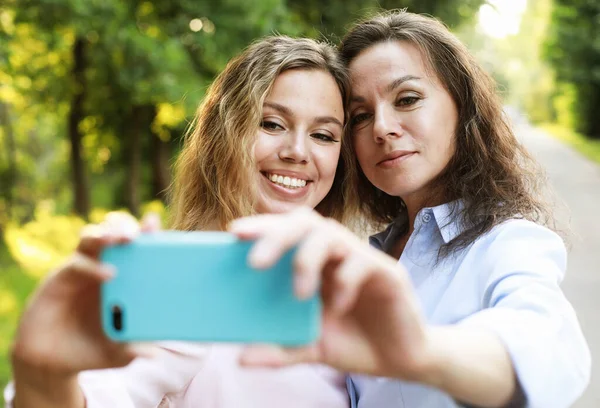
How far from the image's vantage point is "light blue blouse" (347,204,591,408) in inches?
52.3

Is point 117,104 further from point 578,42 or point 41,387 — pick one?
point 578,42

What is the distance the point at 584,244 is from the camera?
33.2 ft

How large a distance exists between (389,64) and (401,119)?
0.23m

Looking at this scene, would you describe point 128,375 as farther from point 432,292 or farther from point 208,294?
point 432,292

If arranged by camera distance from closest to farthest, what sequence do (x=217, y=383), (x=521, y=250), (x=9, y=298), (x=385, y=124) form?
(x=521, y=250), (x=217, y=383), (x=385, y=124), (x=9, y=298)

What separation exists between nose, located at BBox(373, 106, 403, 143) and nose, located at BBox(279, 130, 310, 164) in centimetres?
27

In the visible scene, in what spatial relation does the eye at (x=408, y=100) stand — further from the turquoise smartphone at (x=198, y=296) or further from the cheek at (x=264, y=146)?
the turquoise smartphone at (x=198, y=296)

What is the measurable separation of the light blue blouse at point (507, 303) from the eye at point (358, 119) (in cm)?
46

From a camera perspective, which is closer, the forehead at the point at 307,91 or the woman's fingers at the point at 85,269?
the woman's fingers at the point at 85,269

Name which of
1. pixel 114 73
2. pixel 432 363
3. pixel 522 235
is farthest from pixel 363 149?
pixel 114 73

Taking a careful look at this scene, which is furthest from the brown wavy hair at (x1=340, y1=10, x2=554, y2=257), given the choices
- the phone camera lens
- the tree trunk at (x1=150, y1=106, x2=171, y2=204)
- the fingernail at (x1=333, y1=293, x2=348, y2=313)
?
the tree trunk at (x1=150, y1=106, x2=171, y2=204)

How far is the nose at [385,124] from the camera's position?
2260mm

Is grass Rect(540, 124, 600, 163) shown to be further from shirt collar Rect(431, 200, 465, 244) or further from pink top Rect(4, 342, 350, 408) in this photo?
pink top Rect(4, 342, 350, 408)

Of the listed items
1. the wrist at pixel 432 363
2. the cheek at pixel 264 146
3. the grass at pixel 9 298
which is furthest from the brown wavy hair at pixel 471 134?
the grass at pixel 9 298
